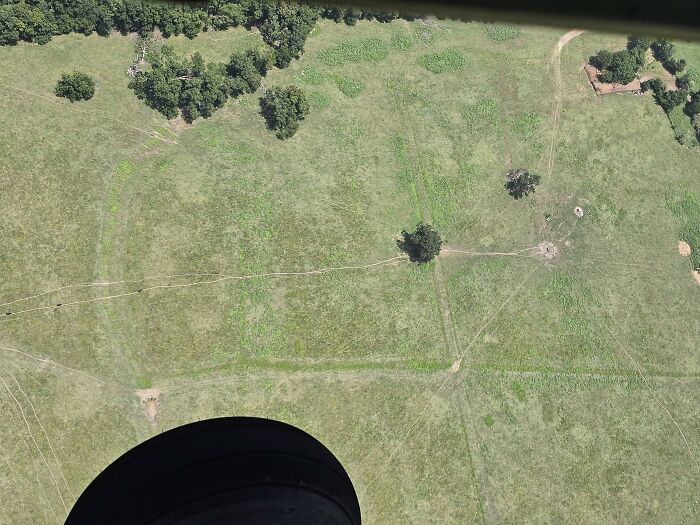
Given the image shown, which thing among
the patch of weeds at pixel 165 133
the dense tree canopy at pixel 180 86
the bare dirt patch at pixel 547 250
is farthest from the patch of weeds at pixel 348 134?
the bare dirt patch at pixel 547 250

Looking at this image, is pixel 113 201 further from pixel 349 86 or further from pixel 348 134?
pixel 349 86

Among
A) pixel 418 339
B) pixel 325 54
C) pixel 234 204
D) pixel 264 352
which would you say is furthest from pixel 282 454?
pixel 325 54

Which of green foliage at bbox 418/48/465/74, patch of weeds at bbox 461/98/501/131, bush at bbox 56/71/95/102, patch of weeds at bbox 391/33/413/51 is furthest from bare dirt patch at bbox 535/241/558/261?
bush at bbox 56/71/95/102

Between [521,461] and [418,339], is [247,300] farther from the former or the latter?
[521,461]

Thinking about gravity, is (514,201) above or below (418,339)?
above

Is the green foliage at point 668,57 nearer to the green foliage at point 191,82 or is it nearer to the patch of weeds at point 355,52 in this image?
the patch of weeds at point 355,52

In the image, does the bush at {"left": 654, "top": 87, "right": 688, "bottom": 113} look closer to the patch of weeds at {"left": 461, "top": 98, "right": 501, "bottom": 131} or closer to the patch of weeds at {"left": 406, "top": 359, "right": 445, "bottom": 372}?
the patch of weeds at {"left": 461, "top": 98, "right": 501, "bottom": 131}

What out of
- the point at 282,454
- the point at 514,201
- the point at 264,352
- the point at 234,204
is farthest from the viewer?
the point at 514,201
